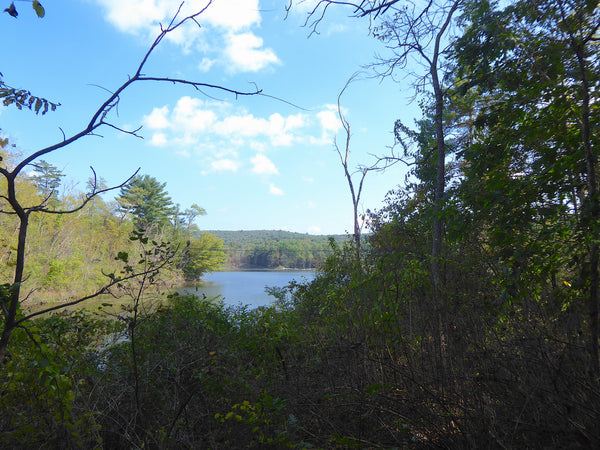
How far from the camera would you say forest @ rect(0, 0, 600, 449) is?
1.72m

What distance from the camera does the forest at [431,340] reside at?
5.65ft

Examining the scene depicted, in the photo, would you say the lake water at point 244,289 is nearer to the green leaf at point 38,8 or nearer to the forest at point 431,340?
the forest at point 431,340

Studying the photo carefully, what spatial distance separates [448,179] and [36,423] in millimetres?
11670

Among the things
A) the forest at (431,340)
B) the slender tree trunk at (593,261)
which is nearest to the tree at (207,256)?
the forest at (431,340)

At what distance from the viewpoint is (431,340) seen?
299 cm

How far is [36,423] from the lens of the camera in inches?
98.5

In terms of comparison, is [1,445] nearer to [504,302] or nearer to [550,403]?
[550,403]

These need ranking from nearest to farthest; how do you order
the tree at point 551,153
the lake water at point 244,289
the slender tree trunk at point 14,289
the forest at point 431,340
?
the slender tree trunk at point 14,289 < the forest at point 431,340 < the tree at point 551,153 < the lake water at point 244,289

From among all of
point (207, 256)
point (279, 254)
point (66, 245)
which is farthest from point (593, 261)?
point (279, 254)

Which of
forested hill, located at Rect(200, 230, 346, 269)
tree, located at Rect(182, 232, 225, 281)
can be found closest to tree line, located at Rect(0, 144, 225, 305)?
tree, located at Rect(182, 232, 225, 281)

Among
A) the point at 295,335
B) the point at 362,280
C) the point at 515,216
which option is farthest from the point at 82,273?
the point at 515,216

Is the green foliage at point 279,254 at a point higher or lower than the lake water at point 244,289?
higher

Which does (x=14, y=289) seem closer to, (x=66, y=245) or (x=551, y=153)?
(x=551, y=153)

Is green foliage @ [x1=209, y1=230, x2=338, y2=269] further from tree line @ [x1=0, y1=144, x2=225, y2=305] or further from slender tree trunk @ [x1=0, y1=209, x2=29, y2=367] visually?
slender tree trunk @ [x1=0, y1=209, x2=29, y2=367]
